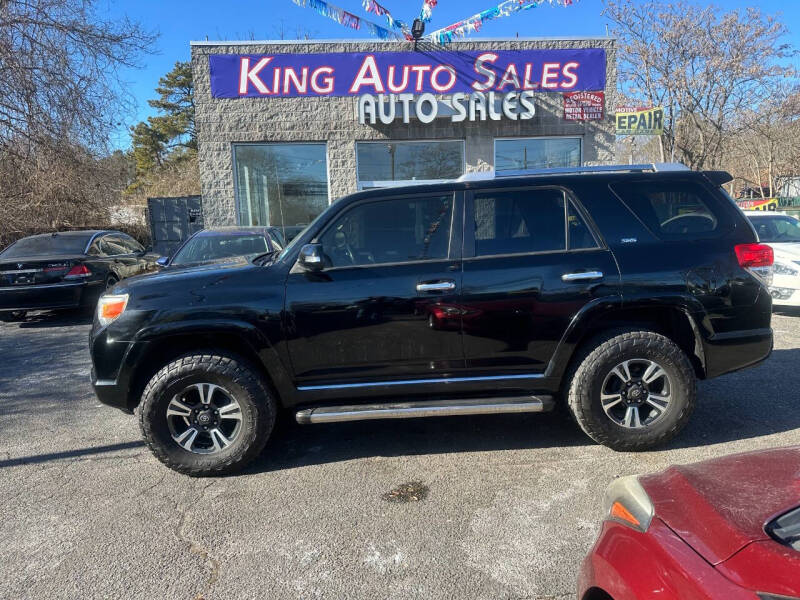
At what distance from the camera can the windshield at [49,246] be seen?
909 cm

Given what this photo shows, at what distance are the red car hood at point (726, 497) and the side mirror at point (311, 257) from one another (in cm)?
234

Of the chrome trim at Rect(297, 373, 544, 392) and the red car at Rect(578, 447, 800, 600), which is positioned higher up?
the red car at Rect(578, 447, 800, 600)

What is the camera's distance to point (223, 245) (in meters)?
7.95

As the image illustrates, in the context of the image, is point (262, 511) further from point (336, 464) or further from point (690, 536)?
point (690, 536)

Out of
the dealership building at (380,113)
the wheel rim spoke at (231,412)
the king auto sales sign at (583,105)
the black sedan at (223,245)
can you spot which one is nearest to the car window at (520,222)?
the wheel rim spoke at (231,412)

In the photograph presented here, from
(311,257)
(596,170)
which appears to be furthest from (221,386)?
(596,170)

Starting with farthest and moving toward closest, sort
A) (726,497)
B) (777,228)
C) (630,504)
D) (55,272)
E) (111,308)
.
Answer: (777,228)
(55,272)
(111,308)
(630,504)
(726,497)

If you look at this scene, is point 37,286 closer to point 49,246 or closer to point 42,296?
point 42,296

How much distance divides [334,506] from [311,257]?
5.17 feet

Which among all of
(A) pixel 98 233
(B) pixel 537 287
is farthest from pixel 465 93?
(B) pixel 537 287

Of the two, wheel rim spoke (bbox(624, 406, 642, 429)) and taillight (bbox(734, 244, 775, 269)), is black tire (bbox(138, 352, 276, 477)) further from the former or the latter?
taillight (bbox(734, 244, 775, 269))

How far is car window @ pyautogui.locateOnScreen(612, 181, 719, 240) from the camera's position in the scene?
12.7ft

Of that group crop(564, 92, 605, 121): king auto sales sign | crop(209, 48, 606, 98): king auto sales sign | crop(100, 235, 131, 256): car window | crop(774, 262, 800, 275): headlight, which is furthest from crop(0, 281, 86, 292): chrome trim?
crop(774, 262, 800, 275): headlight

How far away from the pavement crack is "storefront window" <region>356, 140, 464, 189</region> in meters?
10.1
